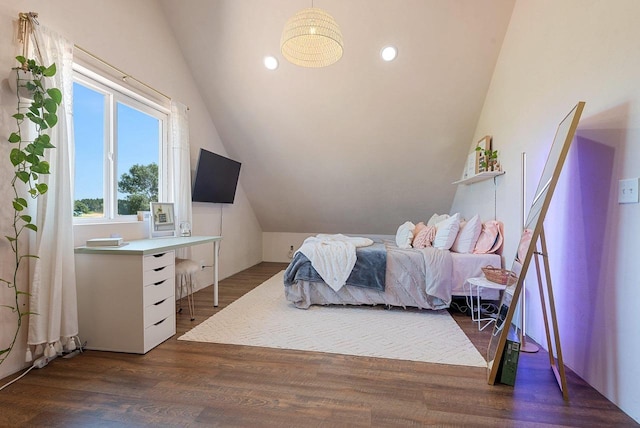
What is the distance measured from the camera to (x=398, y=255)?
11.2 feet

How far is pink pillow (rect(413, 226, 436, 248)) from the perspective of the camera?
379 cm

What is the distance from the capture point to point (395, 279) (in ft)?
11.1

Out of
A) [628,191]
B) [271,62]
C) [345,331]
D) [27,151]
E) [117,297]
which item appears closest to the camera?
[628,191]

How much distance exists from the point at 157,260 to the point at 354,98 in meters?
2.87

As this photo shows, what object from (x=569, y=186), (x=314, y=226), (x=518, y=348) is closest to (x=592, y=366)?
(x=518, y=348)

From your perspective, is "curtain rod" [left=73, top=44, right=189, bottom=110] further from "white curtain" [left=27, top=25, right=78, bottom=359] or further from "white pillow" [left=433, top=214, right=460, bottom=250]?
"white pillow" [left=433, top=214, right=460, bottom=250]

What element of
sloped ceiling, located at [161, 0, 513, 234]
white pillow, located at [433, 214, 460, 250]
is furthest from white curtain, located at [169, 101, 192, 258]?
white pillow, located at [433, 214, 460, 250]

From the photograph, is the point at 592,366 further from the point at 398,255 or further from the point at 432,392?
the point at 398,255

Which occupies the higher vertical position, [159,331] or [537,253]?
[537,253]

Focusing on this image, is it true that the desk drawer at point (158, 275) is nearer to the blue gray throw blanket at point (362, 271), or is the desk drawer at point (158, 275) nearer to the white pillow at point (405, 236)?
the blue gray throw blanket at point (362, 271)

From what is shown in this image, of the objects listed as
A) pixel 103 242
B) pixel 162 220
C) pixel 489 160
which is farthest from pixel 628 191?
pixel 162 220

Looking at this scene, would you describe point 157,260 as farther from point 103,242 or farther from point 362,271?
point 362,271

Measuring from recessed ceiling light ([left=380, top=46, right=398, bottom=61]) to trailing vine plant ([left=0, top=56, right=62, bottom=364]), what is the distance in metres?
2.90

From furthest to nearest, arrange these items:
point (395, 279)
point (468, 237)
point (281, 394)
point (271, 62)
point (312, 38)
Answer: point (271, 62) → point (468, 237) → point (395, 279) → point (312, 38) → point (281, 394)
